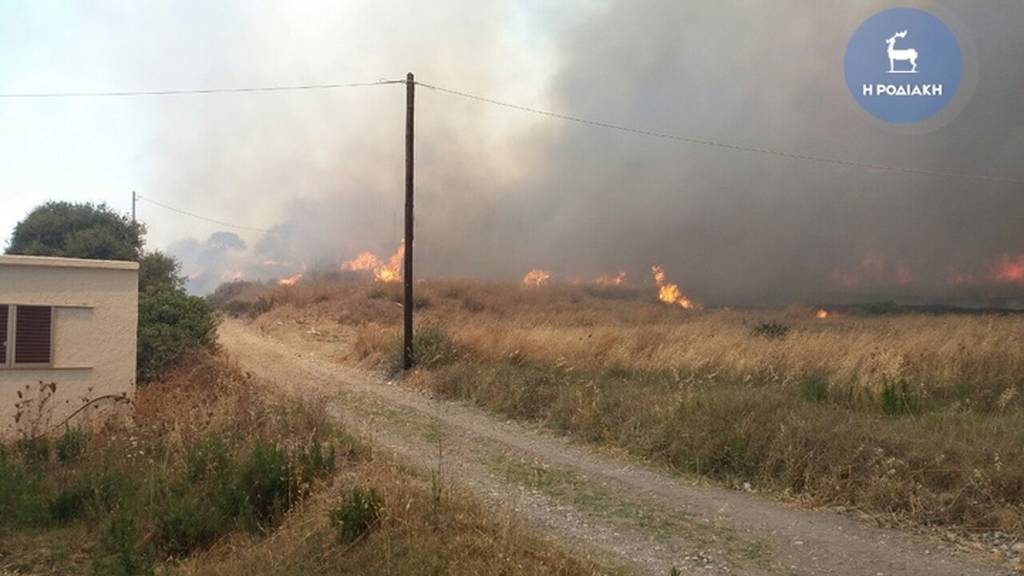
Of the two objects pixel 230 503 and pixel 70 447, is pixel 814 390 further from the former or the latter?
pixel 70 447

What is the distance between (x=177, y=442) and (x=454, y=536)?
447cm

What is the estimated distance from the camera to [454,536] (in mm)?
5617

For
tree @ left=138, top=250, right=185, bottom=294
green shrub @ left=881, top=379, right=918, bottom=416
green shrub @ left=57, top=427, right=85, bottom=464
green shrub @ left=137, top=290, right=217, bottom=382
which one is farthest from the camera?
tree @ left=138, top=250, right=185, bottom=294

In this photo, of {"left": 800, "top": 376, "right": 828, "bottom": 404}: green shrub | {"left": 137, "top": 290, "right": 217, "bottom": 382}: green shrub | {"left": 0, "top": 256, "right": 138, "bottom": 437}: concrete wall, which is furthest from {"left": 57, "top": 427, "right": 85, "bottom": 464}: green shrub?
{"left": 800, "top": 376, "right": 828, "bottom": 404}: green shrub

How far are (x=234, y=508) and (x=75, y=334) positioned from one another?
5.42 meters

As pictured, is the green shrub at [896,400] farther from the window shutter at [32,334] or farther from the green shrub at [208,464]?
the window shutter at [32,334]

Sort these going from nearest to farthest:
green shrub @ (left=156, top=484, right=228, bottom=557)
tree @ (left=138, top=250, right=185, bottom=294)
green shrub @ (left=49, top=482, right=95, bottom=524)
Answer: green shrub @ (left=156, top=484, right=228, bottom=557) < green shrub @ (left=49, top=482, right=95, bottom=524) < tree @ (left=138, top=250, right=185, bottom=294)

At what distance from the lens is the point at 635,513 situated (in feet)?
23.8

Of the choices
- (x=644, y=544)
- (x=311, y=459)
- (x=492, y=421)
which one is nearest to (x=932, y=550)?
(x=644, y=544)

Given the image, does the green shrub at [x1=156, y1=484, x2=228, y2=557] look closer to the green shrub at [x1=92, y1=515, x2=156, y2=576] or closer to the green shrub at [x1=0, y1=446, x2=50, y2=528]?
the green shrub at [x1=92, y1=515, x2=156, y2=576]

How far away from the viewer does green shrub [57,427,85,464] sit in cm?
837

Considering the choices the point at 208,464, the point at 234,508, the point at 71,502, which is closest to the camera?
the point at 234,508

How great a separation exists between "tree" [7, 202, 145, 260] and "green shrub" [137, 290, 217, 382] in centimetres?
1487

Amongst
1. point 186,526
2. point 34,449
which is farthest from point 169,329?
point 186,526
